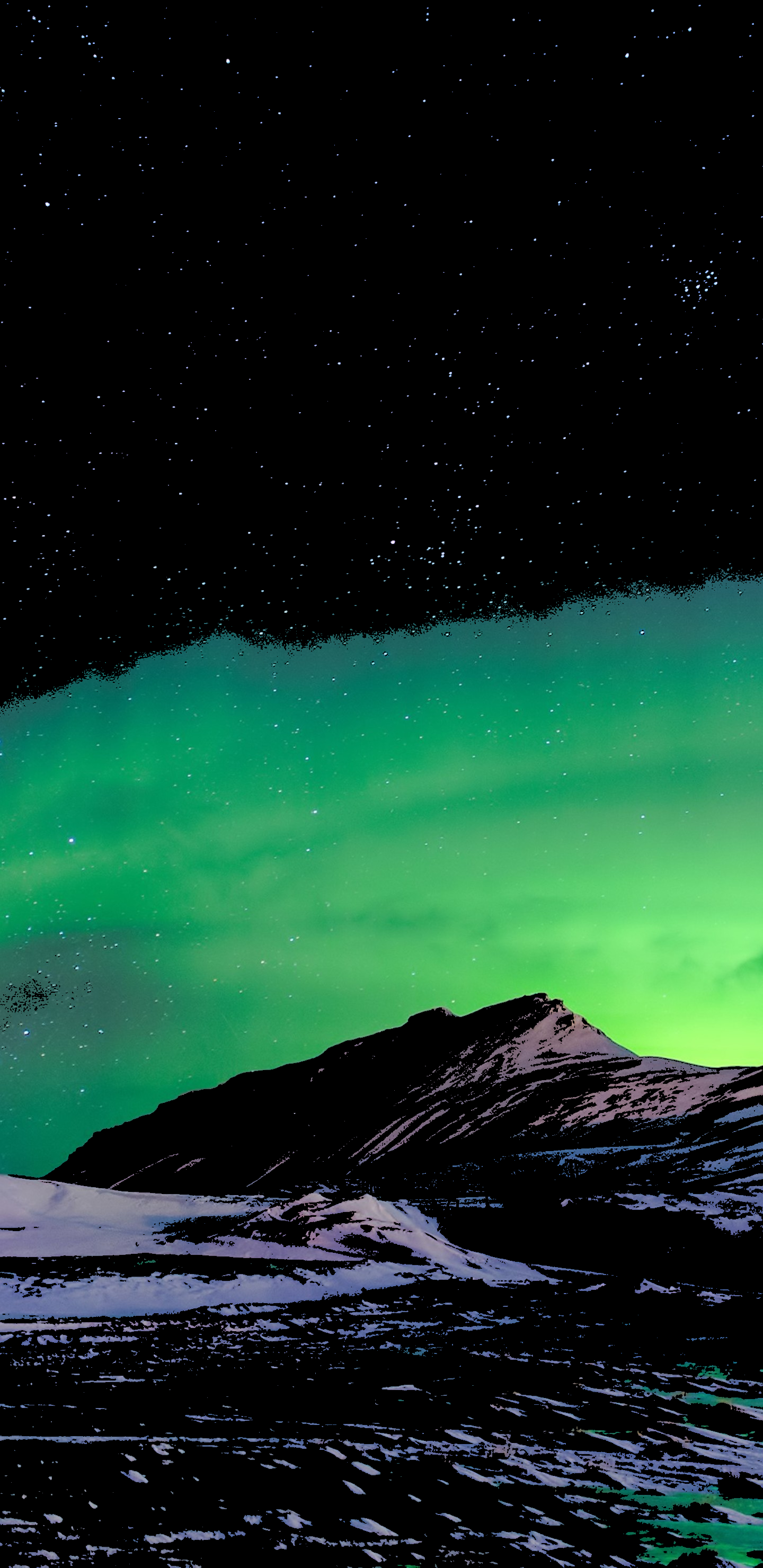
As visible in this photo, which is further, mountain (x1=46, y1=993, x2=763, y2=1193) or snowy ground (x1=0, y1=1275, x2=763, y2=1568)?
mountain (x1=46, y1=993, x2=763, y2=1193)

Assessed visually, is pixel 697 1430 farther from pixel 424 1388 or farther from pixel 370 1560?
pixel 370 1560

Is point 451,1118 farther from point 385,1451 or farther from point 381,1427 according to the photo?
point 385,1451

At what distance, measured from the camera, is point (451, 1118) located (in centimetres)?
9850

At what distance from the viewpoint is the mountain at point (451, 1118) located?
65.1 meters

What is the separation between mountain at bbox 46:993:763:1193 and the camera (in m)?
65.1

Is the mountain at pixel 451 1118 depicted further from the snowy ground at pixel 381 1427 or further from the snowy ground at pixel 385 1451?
the snowy ground at pixel 385 1451

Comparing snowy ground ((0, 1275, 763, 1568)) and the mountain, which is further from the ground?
snowy ground ((0, 1275, 763, 1568))

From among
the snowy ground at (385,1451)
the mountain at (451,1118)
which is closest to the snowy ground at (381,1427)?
the snowy ground at (385,1451)

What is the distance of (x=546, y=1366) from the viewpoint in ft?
38.2

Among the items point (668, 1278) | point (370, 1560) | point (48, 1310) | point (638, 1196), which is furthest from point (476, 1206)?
point (370, 1560)

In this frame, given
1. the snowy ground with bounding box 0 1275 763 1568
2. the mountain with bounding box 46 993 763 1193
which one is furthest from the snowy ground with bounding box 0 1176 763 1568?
the mountain with bounding box 46 993 763 1193

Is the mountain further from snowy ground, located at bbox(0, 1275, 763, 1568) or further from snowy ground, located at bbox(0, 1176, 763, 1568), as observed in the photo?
snowy ground, located at bbox(0, 1275, 763, 1568)

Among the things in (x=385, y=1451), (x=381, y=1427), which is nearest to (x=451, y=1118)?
(x=381, y=1427)

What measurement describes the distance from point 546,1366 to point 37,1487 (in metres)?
7.76
